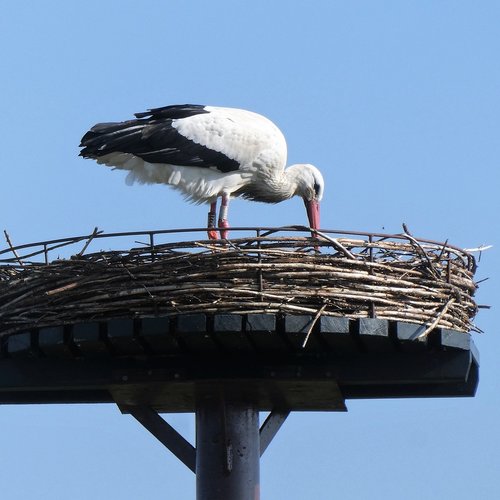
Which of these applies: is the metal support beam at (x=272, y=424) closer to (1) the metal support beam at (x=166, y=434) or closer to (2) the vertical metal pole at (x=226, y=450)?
(2) the vertical metal pole at (x=226, y=450)

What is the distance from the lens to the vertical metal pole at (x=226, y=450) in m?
10.3

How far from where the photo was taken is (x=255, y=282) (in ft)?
31.1

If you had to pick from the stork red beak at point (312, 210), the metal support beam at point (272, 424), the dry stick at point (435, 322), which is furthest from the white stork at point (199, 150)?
the dry stick at point (435, 322)

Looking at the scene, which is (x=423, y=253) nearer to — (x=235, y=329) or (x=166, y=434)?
(x=235, y=329)

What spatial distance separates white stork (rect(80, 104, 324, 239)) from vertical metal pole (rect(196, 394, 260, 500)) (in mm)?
1484

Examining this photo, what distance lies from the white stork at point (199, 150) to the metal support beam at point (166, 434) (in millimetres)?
1523

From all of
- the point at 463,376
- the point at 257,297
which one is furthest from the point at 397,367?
the point at 257,297

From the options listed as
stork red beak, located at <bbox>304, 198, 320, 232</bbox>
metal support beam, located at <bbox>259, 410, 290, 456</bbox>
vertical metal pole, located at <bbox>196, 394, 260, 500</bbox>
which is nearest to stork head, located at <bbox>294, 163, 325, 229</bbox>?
stork red beak, located at <bbox>304, 198, 320, 232</bbox>

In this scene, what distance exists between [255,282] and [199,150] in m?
2.37

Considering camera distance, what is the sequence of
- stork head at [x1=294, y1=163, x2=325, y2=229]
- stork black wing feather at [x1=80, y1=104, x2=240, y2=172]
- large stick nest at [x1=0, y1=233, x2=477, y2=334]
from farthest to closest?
stork head at [x1=294, y1=163, x2=325, y2=229] → stork black wing feather at [x1=80, y1=104, x2=240, y2=172] → large stick nest at [x1=0, y1=233, x2=477, y2=334]

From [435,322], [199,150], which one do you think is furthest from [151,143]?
[435,322]

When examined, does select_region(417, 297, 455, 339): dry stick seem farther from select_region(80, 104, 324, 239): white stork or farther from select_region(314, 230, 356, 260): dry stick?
select_region(80, 104, 324, 239): white stork

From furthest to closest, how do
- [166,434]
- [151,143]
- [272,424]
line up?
[151,143]
[272,424]
[166,434]

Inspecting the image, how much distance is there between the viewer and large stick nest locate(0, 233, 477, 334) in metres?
9.46
